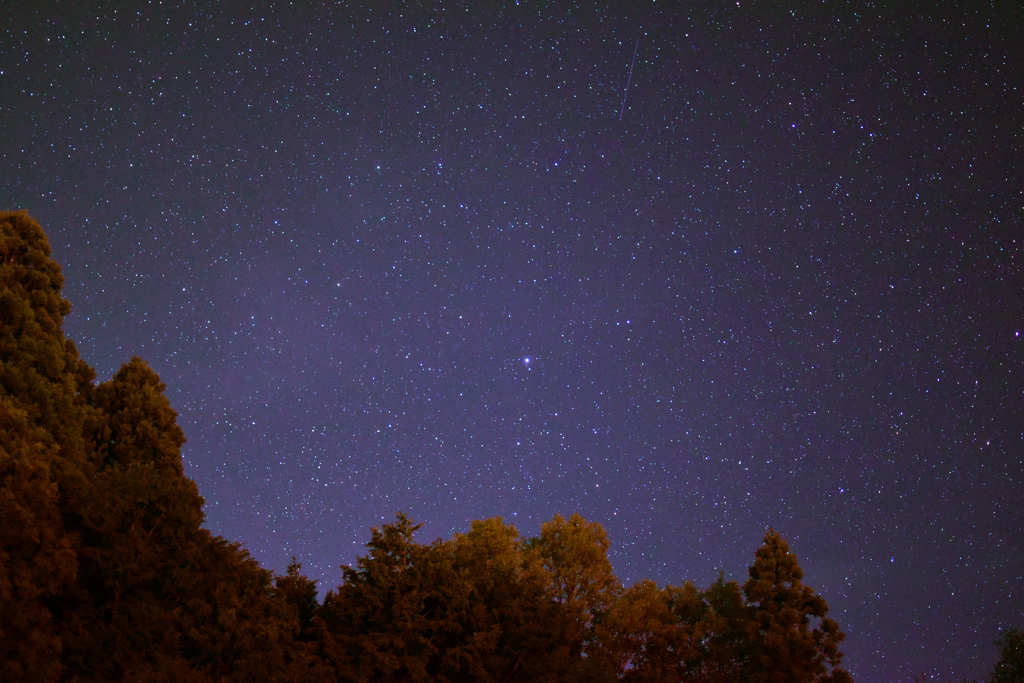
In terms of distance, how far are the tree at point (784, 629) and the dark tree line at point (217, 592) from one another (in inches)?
3.9

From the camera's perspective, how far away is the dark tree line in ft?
72.5

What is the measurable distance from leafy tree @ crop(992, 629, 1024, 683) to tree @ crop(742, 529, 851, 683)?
18.2m

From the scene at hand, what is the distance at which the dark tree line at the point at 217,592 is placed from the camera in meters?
22.1

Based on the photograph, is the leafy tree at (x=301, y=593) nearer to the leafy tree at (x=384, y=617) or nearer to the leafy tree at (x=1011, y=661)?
the leafy tree at (x=384, y=617)

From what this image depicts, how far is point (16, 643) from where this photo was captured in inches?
795

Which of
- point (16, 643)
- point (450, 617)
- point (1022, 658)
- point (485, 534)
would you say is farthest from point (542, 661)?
point (1022, 658)

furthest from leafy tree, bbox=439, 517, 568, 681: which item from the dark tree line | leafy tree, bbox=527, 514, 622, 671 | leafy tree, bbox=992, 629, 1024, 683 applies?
leafy tree, bbox=992, 629, 1024, 683

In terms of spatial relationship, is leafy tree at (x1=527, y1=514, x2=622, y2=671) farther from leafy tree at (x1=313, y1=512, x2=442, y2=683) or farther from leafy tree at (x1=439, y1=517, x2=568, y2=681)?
leafy tree at (x1=313, y1=512, x2=442, y2=683)

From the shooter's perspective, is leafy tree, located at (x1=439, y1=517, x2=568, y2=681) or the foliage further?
leafy tree, located at (x1=439, y1=517, x2=568, y2=681)

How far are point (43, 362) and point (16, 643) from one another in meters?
9.08

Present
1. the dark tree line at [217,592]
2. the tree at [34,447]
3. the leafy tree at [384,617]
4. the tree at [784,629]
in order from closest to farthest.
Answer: the tree at [34,447] → the dark tree line at [217,592] → the leafy tree at [384,617] → the tree at [784,629]

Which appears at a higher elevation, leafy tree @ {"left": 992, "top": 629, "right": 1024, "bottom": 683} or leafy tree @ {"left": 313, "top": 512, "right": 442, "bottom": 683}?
leafy tree @ {"left": 992, "top": 629, "right": 1024, "bottom": 683}

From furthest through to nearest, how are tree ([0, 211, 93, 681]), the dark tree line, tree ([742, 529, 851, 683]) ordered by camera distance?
tree ([742, 529, 851, 683])
the dark tree line
tree ([0, 211, 93, 681])

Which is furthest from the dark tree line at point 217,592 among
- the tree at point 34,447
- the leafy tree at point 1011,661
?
the leafy tree at point 1011,661
